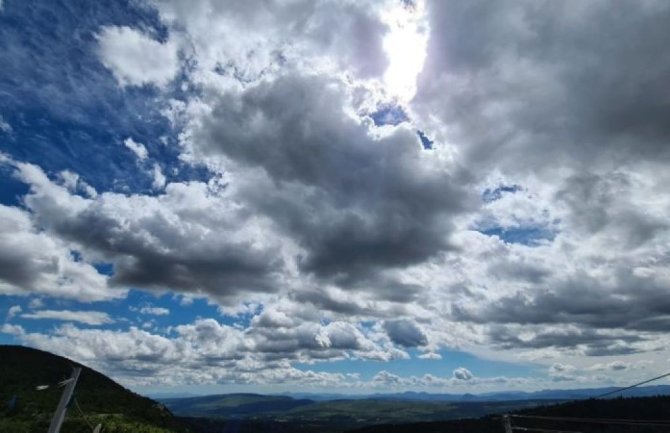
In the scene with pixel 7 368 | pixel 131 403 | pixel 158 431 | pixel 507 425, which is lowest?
pixel 507 425

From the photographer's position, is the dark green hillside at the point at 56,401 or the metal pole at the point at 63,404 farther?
the dark green hillside at the point at 56,401

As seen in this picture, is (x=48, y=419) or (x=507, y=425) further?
(x=48, y=419)

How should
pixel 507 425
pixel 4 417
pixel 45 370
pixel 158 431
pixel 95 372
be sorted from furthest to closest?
1. pixel 95 372
2. pixel 45 370
3. pixel 158 431
4. pixel 4 417
5. pixel 507 425

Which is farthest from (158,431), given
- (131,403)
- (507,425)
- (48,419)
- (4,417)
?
(507,425)

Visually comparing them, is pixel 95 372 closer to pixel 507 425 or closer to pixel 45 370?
pixel 45 370

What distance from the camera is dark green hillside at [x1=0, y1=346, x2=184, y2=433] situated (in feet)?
292

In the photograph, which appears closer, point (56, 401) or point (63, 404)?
point (63, 404)

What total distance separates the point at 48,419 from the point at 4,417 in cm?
765

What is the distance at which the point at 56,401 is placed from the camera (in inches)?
4215

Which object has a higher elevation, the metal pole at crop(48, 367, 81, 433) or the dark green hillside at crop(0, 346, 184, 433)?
the dark green hillside at crop(0, 346, 184, 433)

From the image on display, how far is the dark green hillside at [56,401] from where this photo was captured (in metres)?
89.1

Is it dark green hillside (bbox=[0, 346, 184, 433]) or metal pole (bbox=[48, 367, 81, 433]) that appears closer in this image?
metal pole (bbox=[48, 367, 81, 433])

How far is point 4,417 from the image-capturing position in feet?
292

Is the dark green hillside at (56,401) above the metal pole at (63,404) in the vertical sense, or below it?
above
